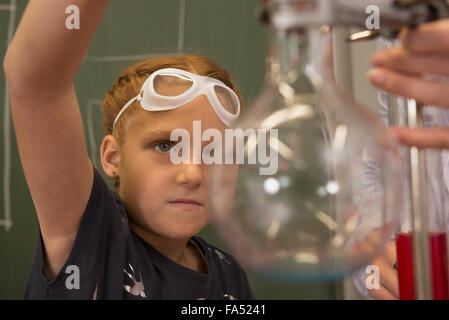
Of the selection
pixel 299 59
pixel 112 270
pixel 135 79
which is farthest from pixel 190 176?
pixel 299 59

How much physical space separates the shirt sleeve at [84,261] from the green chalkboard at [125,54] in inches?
22.4

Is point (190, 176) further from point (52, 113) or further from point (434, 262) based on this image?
point (434, 262)

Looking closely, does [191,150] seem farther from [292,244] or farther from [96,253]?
[292,244]

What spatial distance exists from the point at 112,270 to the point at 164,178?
0.45 feet

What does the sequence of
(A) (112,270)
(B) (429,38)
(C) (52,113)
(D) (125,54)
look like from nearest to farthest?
(B) (429,38) < (C) (52,113) < (A) (112,270) < (D) (125,54)

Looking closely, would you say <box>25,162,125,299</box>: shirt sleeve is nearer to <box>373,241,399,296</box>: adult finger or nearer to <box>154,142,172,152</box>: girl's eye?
<box>154,142,172,152</box>: girl's eye

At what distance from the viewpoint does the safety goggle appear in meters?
0.65

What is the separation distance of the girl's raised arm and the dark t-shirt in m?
0.02

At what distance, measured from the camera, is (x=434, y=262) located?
0.33m

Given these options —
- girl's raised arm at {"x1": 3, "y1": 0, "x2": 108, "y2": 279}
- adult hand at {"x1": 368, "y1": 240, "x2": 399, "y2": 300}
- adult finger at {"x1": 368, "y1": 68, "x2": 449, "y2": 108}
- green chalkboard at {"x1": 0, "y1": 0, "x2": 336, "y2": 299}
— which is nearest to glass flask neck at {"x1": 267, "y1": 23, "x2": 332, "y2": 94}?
adult finger at {"x1": 368, "y1": 68, "x2": 449, "y2": 108}

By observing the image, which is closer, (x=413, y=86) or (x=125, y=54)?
(x=413, y=86)

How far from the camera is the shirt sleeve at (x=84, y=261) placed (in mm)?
542
